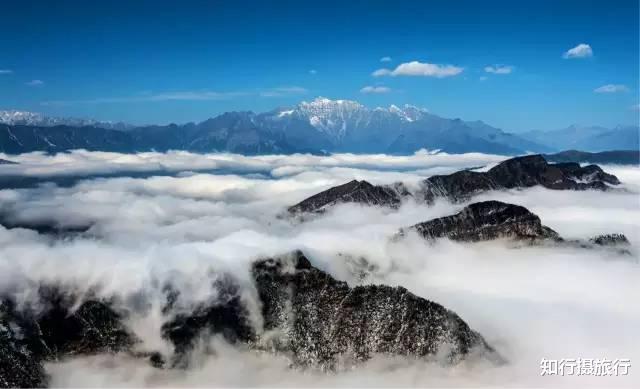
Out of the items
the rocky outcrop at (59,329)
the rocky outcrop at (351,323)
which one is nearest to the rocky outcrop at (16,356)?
the rocky outcrop at (59,329)

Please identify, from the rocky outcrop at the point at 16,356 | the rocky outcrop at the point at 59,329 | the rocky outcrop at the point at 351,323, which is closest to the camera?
the rocky outcrop at the point at 16,356

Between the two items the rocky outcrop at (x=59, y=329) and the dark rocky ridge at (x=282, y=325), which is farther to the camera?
the dark rocky ridge at (x=282, y=325)

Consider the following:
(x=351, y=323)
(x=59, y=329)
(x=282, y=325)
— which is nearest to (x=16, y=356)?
(x=59, y=329)

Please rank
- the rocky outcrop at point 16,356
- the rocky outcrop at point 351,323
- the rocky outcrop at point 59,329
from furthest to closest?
the rocky outcrop at point 351,323, the rocky outcrop at point 59,329, the rocky outcrop at point 16,356

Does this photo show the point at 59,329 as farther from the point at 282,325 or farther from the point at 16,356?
the point at 282,325

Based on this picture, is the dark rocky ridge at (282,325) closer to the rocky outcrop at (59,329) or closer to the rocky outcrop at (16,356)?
the rocky outcrop at (59,329)

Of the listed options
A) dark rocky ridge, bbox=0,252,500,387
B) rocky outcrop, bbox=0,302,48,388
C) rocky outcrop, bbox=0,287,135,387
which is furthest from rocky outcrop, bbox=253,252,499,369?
rocky outcrop, bbox=0,302,48,388

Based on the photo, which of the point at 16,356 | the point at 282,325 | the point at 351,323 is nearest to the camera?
the point at 16,356

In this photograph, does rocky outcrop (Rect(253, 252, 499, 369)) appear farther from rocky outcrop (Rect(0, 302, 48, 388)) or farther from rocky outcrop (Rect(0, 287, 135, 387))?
rocky outcrop (Rect(0, 302, 48, 388))
